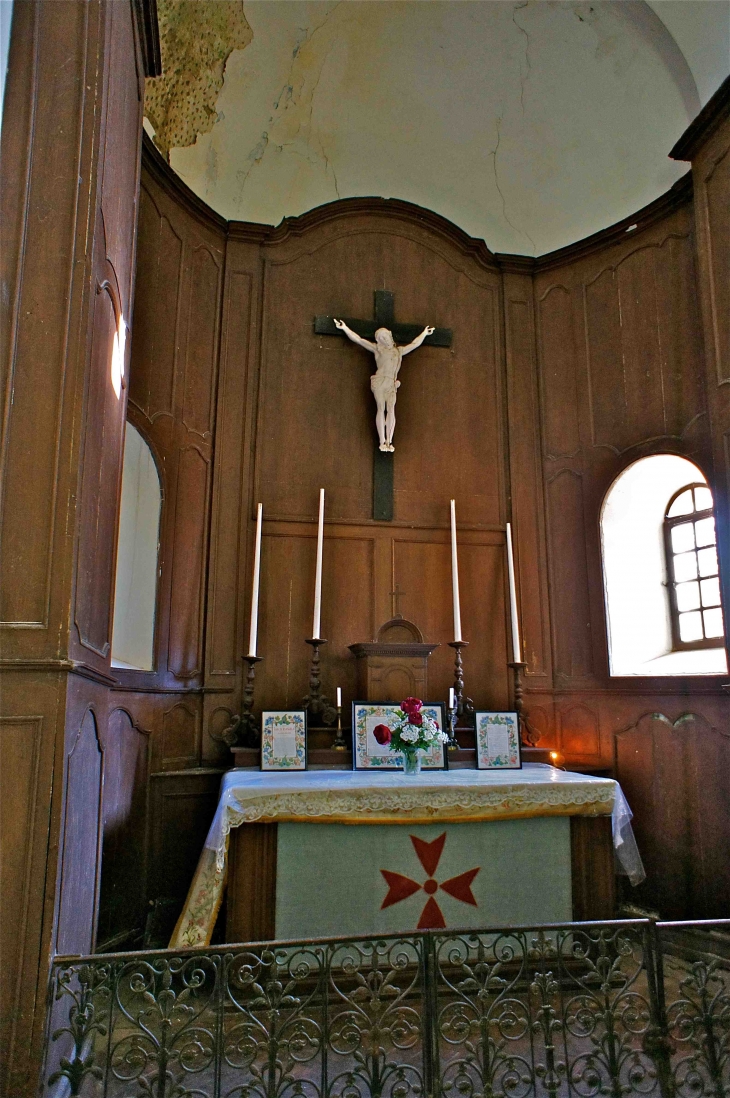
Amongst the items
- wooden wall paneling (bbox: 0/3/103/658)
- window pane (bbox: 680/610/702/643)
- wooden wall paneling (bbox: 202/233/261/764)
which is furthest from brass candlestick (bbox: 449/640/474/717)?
wooden wall paneling (bbox: 0/3/103/658)

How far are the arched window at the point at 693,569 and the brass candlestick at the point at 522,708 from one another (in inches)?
42.2

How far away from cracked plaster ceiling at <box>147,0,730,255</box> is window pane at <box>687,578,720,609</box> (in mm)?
2746

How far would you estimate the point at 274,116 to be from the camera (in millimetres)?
5855

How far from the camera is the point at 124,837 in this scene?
4.38 m

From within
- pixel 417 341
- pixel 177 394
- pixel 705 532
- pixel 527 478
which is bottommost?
pixel 705 532

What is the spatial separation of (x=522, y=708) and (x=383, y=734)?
47.7 inches

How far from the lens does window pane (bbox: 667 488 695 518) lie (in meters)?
5.34

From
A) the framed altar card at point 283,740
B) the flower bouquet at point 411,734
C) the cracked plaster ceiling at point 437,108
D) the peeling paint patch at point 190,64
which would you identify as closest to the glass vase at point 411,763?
the flower bouquet at point 411,734

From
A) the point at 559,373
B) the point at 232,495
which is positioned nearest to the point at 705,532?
the point at 559,373

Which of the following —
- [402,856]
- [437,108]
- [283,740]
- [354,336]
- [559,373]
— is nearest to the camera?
[402,856]

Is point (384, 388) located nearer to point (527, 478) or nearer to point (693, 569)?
point (527, 478)

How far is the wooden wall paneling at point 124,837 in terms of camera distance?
419cm

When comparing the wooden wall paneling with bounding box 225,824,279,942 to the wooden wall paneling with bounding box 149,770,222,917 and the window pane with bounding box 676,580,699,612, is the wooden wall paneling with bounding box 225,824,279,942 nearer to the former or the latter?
the wooden wall paneling with bounding box 149,770,222,917

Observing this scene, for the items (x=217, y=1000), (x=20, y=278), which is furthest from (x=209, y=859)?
(x=20, y=278)
